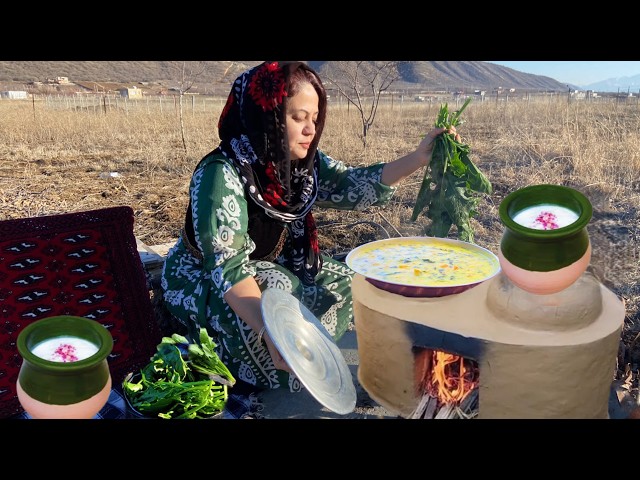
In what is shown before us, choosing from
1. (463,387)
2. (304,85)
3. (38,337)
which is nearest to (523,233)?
(463,387)

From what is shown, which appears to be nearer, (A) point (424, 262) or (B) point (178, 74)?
(A) point (424, 262)

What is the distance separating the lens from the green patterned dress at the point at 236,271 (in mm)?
2193

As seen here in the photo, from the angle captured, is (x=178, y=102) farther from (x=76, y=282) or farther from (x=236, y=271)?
(x=236, y=271)

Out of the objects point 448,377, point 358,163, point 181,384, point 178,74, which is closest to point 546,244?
point 448,377

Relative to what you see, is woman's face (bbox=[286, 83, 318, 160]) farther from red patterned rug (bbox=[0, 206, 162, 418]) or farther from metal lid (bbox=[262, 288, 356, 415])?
red patterned rug (bbox=[0, 206, 162, 418])

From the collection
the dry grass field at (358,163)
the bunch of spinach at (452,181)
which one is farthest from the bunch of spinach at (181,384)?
the dry grass field at (358,163)

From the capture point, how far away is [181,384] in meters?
2.17

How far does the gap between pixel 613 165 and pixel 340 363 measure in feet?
18.6

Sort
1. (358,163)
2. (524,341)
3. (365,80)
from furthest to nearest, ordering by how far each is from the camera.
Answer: (365,80)
(358,163)
(524,341)

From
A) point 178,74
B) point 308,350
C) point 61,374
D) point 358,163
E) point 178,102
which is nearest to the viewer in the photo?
point 61,374

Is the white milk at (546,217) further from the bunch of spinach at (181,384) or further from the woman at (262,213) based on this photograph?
the bunch of spinach at (181,384)

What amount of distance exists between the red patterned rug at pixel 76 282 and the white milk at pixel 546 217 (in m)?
1.84

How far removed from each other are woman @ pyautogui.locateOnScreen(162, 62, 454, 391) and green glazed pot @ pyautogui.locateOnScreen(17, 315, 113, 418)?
0.52 m

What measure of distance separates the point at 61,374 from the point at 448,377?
1467 millimetres
